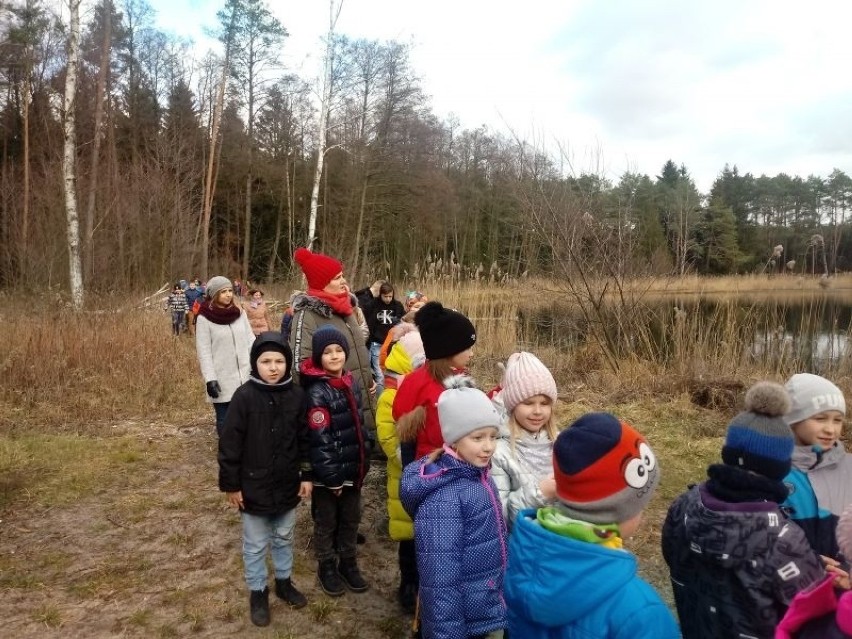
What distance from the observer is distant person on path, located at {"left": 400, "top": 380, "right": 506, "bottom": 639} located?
188cm

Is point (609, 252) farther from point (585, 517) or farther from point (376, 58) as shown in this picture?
point (376, 58)

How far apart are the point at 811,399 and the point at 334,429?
6.71 ft

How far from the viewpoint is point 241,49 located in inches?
853

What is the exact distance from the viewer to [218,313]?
446 centimetres

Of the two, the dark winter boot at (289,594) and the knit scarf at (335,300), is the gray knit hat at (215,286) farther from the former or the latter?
the dark winter boot at (289,594)

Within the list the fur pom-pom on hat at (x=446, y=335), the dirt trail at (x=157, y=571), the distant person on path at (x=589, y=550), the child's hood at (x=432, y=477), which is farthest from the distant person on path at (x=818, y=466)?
the dirt trail at (x=157, y=571)

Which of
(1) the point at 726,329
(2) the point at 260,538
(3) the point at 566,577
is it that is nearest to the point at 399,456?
(2) the point at 260,538

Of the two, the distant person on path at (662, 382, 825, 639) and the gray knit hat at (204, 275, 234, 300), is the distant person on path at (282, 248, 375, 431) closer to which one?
the gray knit hat at (204, 275, 234, 300)

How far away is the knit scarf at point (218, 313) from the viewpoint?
4.44 meters

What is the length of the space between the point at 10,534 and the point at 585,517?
3736 mm

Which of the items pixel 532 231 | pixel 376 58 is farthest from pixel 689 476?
pixel 376 58

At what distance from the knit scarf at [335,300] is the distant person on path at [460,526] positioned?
5.36 feet

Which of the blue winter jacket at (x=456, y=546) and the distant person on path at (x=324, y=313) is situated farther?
the distant person on path at (x=324, y=313)

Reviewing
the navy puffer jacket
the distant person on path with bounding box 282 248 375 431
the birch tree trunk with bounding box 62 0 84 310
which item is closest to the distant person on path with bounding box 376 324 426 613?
the navy puffer jacket
